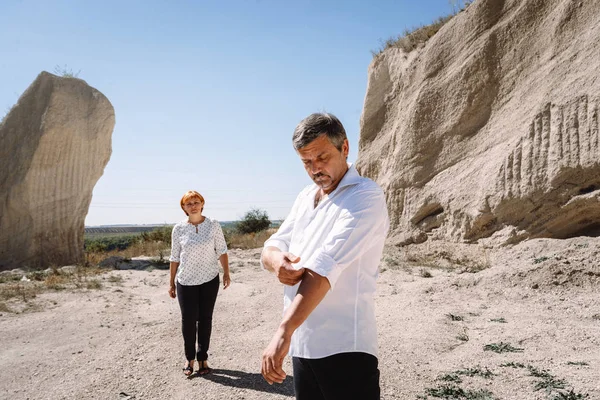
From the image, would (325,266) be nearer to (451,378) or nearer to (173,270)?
(451,378)

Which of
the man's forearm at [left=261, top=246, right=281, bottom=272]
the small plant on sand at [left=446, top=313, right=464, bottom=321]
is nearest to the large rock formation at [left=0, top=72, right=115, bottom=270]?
the small plant on sand at [left=446, top=313, right=464, bottom=321]

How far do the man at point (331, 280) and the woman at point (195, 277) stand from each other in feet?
9.39

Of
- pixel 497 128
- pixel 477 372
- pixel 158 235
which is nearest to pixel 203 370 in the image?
pixel 477 372

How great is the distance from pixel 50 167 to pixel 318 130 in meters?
14.1

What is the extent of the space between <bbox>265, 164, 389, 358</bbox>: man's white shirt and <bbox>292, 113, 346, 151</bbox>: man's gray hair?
0.53ft

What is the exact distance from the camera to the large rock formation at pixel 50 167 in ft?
43.1

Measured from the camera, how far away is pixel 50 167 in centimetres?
1369

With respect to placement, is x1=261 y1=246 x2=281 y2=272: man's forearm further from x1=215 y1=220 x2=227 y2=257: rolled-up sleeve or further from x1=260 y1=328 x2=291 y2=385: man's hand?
x1=215 y1=220 x2=227 y2=257: rolled-up sleeve

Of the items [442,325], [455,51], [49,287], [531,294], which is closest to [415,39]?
[455,51]

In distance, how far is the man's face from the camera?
1.72 m

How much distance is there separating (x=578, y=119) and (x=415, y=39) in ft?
21.8

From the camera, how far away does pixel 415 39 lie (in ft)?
44.9

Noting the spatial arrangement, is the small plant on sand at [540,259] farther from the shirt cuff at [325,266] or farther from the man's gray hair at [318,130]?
the shirt cuff at [325,266]

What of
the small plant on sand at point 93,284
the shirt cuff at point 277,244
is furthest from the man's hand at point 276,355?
the small plant on sand at point 93,284
